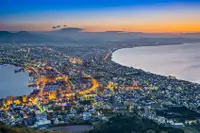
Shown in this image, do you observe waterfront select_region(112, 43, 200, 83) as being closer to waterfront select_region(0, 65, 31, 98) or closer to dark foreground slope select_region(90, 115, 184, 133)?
waterfront select_region(0, 65, 31, 98)

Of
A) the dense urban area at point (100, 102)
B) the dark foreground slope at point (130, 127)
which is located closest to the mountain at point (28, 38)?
the dense urban area at point (100, 102)

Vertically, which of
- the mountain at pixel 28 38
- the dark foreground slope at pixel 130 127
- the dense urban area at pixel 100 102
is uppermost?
the mountain at pixel 28 38

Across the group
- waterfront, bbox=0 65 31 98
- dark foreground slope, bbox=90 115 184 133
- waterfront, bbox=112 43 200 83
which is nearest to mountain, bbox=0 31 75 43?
waterfront, bbox=112 43 200 83

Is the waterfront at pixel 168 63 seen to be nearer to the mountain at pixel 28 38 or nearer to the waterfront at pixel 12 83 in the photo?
the waterfront at pixel 12 83

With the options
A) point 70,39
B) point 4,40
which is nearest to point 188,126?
point 4,40

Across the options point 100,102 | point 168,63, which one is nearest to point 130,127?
A: point 100,102
